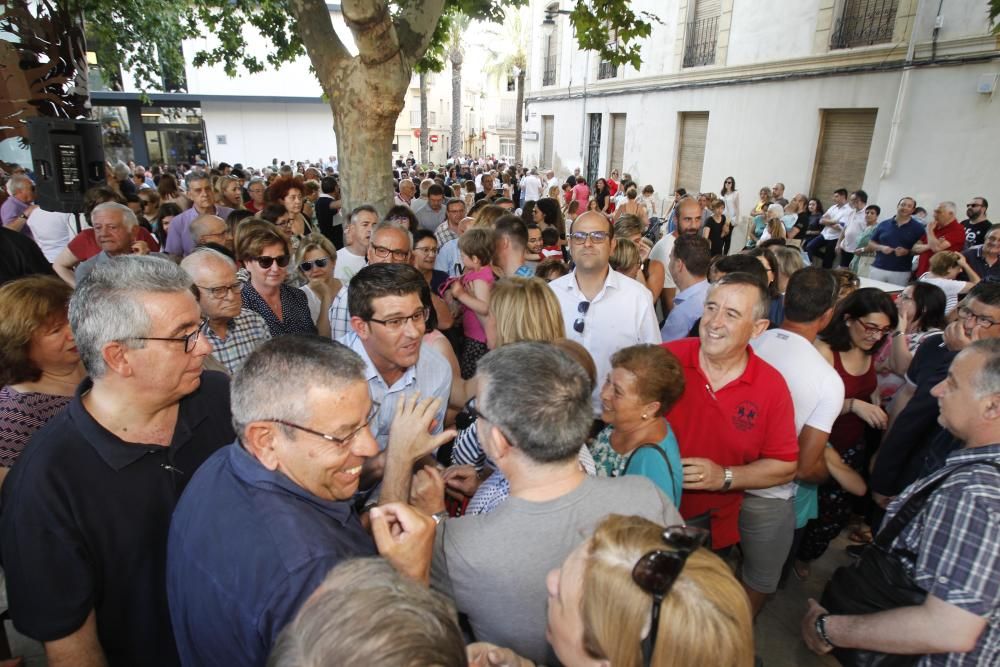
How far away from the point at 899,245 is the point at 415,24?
7.49 meters

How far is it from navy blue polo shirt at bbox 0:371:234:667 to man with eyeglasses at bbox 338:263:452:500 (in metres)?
0.85

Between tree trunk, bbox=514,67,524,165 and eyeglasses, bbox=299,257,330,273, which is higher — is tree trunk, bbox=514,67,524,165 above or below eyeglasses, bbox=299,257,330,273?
above

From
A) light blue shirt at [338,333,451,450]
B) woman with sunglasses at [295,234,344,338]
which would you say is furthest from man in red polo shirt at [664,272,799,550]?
woman with sunglasses at [295,234,344,338]

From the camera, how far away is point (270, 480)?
1.41m

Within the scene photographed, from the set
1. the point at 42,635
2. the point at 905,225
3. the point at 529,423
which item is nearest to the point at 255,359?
the point at 529,423

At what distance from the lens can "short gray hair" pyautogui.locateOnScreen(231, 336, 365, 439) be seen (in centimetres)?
148

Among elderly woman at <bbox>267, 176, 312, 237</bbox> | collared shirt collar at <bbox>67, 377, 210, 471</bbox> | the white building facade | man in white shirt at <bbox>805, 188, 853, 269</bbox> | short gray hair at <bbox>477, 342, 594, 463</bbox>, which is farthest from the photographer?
man in white shirt at <bbox>805, 188, 853, 269</bbox>

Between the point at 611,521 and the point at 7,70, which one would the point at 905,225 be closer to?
the point at 611,521

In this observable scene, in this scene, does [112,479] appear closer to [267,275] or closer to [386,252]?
[267,275]

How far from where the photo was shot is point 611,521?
4.24ft

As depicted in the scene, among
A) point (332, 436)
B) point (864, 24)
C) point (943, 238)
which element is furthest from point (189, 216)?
point (864, 24)

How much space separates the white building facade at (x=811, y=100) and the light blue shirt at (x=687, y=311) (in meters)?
8.79

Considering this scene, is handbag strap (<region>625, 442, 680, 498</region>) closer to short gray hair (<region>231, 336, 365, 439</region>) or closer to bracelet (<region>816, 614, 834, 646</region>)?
bracelet (<region>816, 614, 834, 646</region>)

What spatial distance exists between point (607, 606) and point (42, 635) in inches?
62.3
